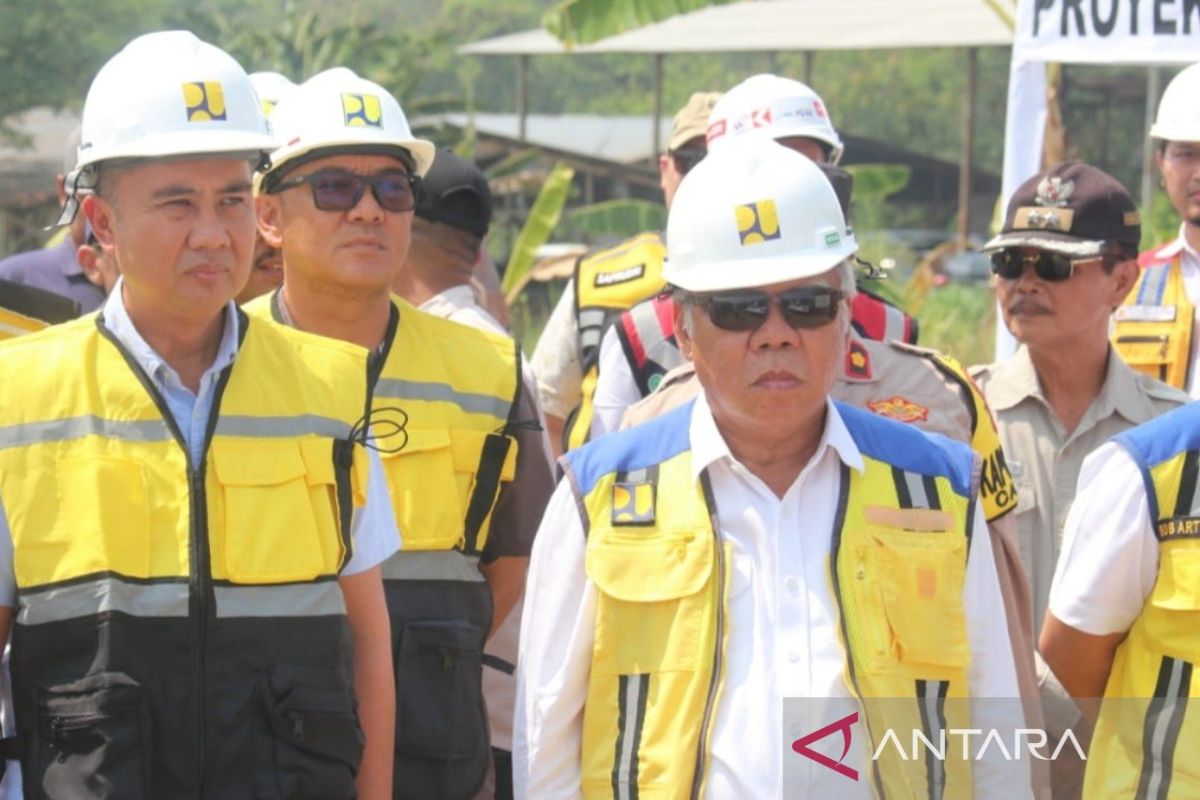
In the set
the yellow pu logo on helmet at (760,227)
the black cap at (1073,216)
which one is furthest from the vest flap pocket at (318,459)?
the black cap at (1073,216)

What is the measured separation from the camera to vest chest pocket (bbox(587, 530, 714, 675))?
10.9 ft

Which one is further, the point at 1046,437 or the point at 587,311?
the point at 587,311

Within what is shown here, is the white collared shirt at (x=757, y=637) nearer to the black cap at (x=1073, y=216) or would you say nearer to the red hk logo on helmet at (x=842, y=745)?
the red hk logo on helmet at (x=842, y=745)

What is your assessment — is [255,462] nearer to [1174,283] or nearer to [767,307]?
[767,307]

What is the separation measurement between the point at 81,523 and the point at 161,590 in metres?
0.19

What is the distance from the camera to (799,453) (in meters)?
3.50

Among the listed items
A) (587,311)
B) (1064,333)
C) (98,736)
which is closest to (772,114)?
(587,311)

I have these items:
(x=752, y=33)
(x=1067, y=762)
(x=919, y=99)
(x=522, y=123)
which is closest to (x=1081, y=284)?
(x=1067, y=762)

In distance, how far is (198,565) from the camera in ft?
10.8

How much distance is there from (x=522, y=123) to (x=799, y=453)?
26.9m

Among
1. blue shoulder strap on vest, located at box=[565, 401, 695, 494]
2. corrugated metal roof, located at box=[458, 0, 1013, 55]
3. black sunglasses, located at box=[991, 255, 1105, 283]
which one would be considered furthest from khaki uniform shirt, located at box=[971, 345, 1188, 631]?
corrugated metal roof, located at box=[458, 0, 1013, 55]

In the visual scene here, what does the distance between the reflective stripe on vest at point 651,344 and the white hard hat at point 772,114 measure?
0.96 m

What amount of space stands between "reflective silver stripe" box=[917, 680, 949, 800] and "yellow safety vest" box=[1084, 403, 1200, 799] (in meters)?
0.48

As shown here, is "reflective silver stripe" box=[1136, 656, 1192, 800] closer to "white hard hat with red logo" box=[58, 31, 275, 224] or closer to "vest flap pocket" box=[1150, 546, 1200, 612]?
"vest flap pocket" box=[1150, 546, 1200, 612]
